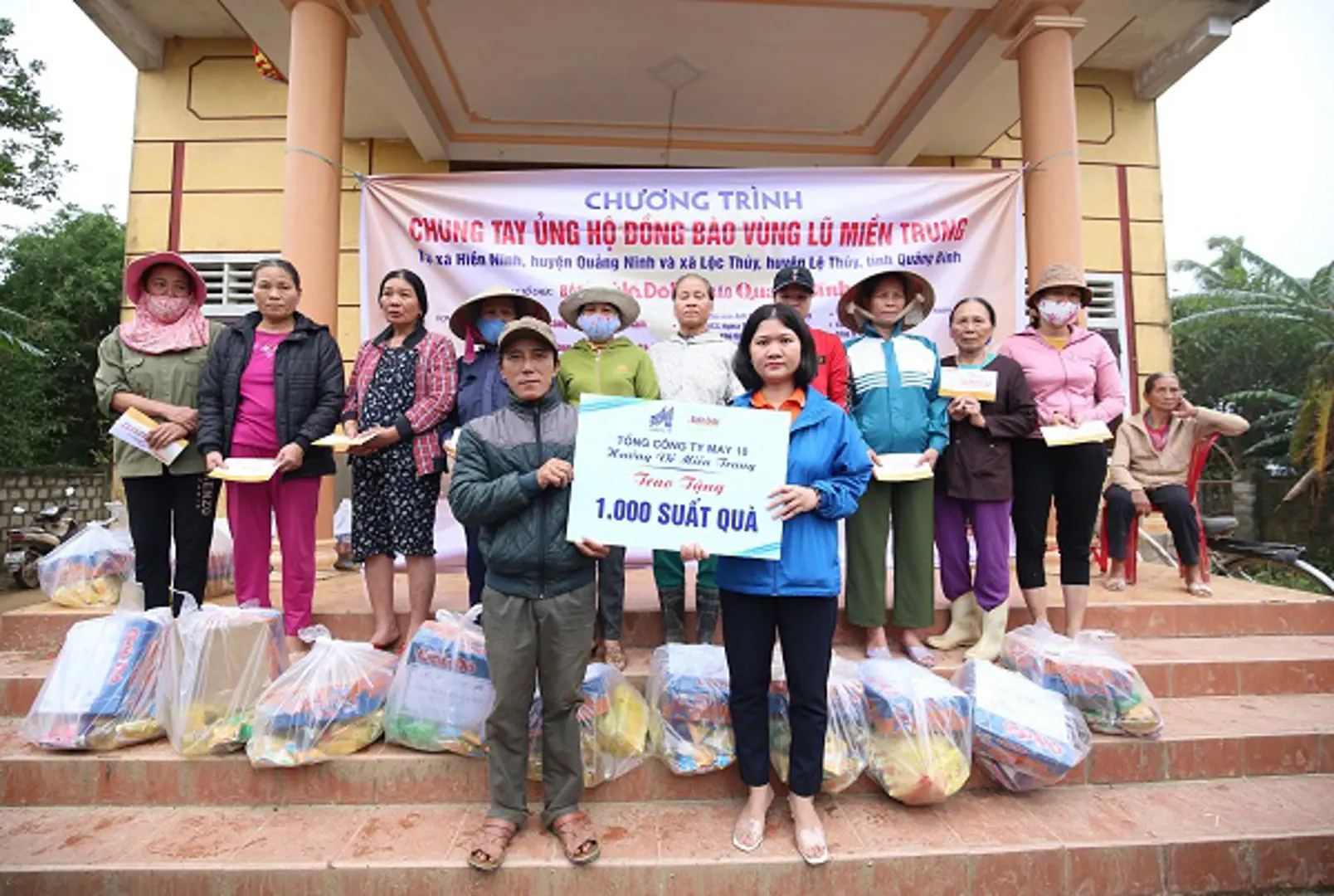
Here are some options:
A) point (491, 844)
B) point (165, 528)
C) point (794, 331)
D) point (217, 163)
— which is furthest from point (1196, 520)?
point (217, 163)

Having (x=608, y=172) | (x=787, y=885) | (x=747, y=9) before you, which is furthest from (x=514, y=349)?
(x=747, y=9)

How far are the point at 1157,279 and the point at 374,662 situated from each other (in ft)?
24.9

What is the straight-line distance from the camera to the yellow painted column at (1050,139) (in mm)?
4707

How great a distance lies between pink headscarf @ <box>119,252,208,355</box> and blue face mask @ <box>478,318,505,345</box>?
1401mm

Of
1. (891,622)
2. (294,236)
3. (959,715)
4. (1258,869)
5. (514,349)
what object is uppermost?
(294,236)

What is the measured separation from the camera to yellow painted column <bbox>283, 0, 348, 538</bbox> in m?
4.48

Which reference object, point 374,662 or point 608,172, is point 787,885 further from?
point 608,172

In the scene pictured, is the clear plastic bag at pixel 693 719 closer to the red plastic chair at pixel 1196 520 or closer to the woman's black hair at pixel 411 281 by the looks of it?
the woman's black hair at pixel 411 281

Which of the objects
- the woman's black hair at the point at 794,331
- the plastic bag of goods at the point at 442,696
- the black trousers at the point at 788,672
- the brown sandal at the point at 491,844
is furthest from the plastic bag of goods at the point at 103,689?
the woman's black hair at the point at 794,331

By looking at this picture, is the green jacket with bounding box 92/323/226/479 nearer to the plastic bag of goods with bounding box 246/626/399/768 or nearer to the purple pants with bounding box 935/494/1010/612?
the plastic bag of goods with bounding box 246/626/399/768

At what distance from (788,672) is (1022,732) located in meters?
0.99

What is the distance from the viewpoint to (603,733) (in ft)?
8.82

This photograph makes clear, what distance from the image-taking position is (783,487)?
230 centimetres

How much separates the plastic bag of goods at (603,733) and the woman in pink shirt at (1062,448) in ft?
6.53
